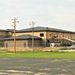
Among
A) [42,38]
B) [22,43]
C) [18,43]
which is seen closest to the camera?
[22,43]

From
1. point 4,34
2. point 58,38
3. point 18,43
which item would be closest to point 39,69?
point 18,43

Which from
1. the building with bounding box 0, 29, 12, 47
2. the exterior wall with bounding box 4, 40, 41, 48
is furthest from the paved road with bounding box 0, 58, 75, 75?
the building with bounding box 0, 29, 12, 47

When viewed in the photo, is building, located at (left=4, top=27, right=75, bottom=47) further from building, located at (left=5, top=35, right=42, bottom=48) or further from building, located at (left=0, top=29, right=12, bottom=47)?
building, located at (left=0, top=29, right=12, bottom=47)

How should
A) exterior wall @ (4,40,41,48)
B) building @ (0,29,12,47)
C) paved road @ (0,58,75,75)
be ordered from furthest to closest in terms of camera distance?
building @ (0,29,12,47) < exterior wall @ (4,40,41,48) < paved road @ (0,58,75,75)

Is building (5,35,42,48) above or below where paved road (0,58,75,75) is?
above

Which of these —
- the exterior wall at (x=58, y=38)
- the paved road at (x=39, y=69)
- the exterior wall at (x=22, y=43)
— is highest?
the exterior wall at (x=58, y=38)

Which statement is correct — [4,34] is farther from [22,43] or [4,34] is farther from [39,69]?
[39,69]

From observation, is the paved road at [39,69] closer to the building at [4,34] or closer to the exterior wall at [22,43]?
the exterior wall at [22,43]

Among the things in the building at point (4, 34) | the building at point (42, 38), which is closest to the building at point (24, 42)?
the building at point (42, 38)

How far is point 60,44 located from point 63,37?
8215 mm

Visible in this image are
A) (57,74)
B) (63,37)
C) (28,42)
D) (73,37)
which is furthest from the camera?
(73,37)

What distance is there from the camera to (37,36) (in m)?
114

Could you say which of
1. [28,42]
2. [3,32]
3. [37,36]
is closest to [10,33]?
[3,32]

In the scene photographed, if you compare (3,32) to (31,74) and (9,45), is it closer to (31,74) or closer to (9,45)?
(9,45)
